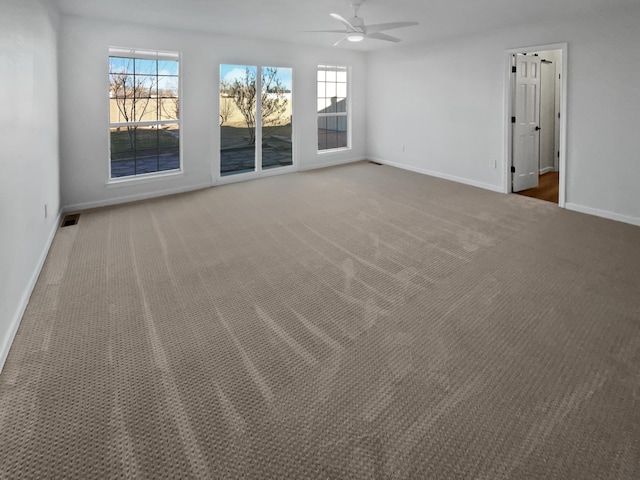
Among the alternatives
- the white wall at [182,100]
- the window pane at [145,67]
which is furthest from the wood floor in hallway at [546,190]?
the window pane at [145,67]

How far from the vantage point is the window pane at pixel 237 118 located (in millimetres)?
6523

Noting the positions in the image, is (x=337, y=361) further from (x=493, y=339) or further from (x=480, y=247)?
(x=480, y=247)

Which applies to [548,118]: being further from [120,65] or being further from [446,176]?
[120,65]

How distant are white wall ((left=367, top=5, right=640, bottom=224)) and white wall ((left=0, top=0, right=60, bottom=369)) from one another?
5.60 m

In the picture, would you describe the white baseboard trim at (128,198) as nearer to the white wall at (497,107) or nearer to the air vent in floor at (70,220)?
the air vent in floor at (70,220)

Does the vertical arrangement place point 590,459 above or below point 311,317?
below

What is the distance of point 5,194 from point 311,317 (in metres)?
2.00

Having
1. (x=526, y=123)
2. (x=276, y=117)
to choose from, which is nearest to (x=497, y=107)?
(x=526, y=123)

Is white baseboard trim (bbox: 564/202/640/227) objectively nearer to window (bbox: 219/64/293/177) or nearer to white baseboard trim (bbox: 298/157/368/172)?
white baseboard trim (bbox: 298/157/368/172)

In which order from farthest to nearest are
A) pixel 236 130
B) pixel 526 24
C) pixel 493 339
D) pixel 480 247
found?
pixel 236 130
pixel 526 24
pixel 480 247
pixel 493 339

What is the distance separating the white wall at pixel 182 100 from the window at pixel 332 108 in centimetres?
26

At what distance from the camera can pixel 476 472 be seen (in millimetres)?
1414

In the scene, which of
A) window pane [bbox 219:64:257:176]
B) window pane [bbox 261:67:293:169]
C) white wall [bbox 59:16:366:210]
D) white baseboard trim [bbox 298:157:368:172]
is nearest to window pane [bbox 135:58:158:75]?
white wall [bbox 59:16:366:210]

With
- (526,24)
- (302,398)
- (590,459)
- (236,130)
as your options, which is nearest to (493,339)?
(590,459)
